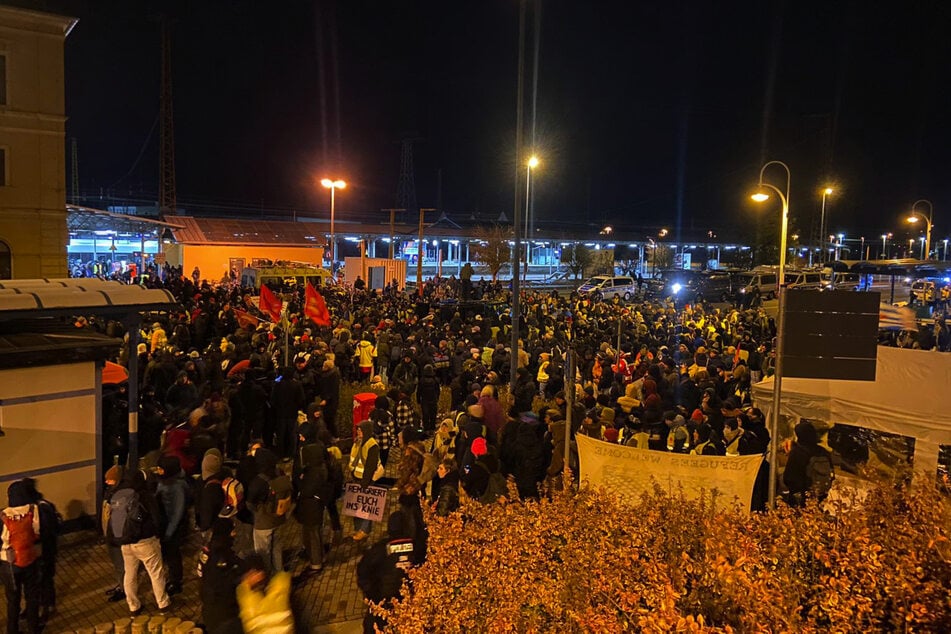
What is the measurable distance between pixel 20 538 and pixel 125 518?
76 centimetres

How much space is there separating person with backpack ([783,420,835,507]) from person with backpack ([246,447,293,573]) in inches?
208

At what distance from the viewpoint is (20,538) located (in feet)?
18.1

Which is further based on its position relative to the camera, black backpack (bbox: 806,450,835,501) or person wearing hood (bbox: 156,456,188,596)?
black backpack (bbox: 806,450,835,501)

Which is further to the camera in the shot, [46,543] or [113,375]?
[113,375]

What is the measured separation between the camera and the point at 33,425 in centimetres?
734

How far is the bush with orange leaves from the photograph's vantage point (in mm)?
4242

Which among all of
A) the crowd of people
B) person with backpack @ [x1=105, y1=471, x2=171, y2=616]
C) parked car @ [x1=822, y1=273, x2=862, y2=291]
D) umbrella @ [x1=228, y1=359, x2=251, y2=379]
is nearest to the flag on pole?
parked car @ [x1=822, y1=273, x2=862, y2=291]

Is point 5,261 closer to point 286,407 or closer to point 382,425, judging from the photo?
point 286,407

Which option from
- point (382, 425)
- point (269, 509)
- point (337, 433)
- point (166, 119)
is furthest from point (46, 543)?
point (166, 119)

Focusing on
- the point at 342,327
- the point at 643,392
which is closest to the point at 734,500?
the point at 643,392

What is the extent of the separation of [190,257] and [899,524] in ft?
126

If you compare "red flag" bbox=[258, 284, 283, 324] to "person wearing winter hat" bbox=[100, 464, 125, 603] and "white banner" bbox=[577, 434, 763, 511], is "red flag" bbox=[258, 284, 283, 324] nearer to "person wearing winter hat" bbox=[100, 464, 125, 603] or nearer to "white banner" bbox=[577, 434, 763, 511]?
"person wearing winter hat" bbox=[100, 464, 125, 603]

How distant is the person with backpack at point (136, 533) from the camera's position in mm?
5871

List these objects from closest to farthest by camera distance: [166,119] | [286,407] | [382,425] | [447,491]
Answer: [447,491] → [382,425] → [286,407] → [166,119]
